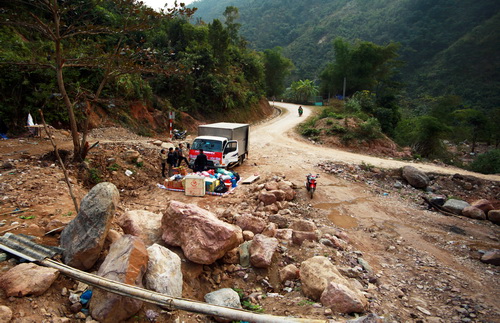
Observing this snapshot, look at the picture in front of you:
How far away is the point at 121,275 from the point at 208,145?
27.5ft

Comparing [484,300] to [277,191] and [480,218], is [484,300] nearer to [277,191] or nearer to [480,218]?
[277,191]

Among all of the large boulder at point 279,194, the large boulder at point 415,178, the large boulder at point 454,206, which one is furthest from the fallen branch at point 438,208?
the large boulder at point 279,194

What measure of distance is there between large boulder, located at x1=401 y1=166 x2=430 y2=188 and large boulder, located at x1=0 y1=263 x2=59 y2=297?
13.4 m

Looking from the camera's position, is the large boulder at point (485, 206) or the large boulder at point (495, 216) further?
the large boulder at point (485, 206)

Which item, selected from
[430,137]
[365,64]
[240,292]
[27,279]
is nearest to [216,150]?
[240,292]

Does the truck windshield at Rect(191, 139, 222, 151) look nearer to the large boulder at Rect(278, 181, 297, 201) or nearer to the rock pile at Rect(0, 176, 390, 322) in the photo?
the large boulder at Rect(278, 181, 297, 201)

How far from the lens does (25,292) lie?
3357mm

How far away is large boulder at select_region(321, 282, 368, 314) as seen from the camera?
4.07 metres

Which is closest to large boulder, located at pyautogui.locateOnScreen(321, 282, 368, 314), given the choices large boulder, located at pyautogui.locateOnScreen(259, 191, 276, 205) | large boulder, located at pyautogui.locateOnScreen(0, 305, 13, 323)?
large boulder, located at pyautogui.locateOnScreen(0, 305, 13, 323)

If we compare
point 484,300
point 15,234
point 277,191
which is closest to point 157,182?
point 277,191

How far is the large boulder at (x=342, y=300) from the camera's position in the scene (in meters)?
4.07

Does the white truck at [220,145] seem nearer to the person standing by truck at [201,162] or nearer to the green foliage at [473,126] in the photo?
the person standing by truck at [201,162]

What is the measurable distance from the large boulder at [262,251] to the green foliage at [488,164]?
15.9 meters

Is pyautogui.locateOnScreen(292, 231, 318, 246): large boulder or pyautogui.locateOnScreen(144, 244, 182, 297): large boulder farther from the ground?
pyautogui.locateOnScreen(144, 244, 182, 297): large boulder
